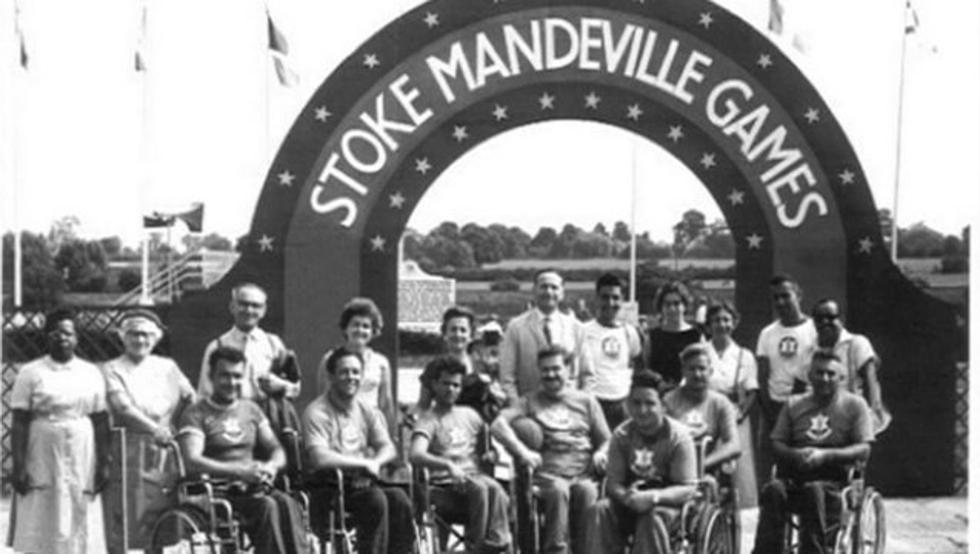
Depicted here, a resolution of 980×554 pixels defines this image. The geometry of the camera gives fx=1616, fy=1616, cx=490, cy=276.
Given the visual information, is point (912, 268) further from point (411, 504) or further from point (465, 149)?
point (411, 504)

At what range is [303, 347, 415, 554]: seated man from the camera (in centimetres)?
614

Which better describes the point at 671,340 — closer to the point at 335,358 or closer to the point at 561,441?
the point at 561,441

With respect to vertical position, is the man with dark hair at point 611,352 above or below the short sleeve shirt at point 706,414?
above

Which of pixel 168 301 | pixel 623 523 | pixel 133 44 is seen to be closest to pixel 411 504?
pixel 623 523

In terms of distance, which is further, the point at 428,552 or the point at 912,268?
the point at 912,268

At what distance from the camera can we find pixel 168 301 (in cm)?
690

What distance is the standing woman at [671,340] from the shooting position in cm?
672

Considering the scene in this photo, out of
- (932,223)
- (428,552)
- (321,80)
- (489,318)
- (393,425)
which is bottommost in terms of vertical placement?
(428,552)

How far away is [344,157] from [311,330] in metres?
0.75

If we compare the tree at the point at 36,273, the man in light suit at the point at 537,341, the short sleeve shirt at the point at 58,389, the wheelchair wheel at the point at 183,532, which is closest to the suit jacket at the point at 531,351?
the man in light suit at the point at 537,341

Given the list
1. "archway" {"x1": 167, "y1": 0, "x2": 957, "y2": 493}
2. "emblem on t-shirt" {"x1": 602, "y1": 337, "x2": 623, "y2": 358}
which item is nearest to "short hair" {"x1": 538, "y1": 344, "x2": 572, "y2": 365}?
"emblem on t-shirt" {"x1": 602, "y1": 337, "x2": 623, "y2": 358}

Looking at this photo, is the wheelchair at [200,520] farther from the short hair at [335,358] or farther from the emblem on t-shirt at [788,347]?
the emblem on t-shirt at [788,347]

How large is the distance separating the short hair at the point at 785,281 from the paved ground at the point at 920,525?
1.00m

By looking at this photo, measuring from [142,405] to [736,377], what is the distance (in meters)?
2.45
